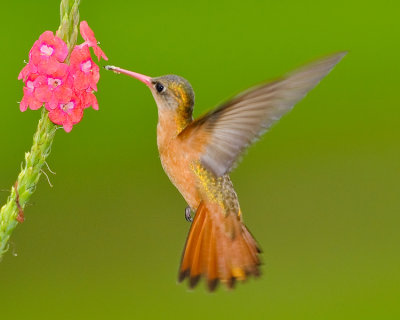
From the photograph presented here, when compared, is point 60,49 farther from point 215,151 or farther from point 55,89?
point 215,151

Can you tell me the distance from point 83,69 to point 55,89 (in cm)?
7

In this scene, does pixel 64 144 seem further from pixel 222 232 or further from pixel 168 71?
pixel 222 232

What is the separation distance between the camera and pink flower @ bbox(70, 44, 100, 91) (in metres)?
1.34

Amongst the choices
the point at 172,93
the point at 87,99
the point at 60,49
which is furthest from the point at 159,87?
the point at 60,49

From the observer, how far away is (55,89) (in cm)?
134

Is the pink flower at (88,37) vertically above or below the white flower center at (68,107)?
above

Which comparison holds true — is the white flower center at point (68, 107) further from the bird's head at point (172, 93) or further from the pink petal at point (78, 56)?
the bird's head at point (172, 93)

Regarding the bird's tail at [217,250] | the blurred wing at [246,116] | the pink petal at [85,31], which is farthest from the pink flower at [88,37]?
the bird's tail at [217,250]

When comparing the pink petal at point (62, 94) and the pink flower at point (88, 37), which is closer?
the pink petal at point (62, 94)

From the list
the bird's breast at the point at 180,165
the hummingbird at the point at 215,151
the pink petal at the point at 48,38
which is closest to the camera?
the pink petal at the point at 48,38

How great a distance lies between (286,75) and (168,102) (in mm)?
394

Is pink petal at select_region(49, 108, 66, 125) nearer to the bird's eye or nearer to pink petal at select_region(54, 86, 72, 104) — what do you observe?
pink petal at select_region(54, 86, 72, 104)

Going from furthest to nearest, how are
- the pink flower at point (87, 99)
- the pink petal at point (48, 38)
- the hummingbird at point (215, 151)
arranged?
the hummingbird at point (215, 151) < the pink flower at point (87, 99) < the pink petal at point (48, 38)

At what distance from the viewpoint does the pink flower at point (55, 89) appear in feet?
4.37
